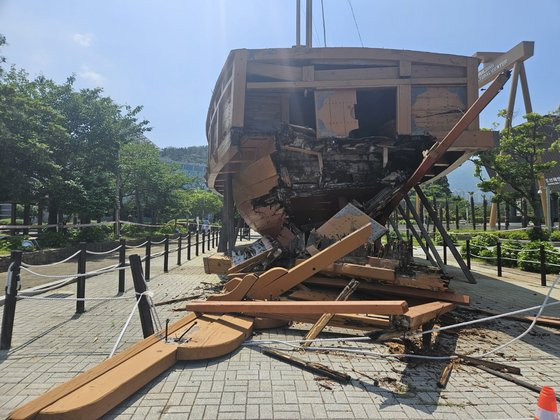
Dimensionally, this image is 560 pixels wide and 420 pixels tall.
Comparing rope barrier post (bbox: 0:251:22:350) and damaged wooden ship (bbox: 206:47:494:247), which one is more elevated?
damaged wooden ship (bbox: 206:47:494:247)

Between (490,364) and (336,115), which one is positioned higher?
(336,115)

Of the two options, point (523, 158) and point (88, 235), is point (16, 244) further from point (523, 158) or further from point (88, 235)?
point (523, 158)

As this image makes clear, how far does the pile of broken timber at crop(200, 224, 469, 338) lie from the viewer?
369 cm

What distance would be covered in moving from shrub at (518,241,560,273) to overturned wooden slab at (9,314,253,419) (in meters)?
10.2

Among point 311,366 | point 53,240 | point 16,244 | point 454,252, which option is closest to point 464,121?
point 454,252

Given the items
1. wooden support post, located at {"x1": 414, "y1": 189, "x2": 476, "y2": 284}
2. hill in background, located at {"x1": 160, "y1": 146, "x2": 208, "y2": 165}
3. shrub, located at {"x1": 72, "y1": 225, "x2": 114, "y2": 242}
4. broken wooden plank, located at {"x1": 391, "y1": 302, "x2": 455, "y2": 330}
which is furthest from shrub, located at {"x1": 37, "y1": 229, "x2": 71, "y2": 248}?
hill in background, located at {"x1": 160, "y1": 146, "x2": 208, "y2": 165}

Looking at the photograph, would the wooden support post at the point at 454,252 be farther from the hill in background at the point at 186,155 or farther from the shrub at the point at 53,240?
the hill in background at the point at 186,155

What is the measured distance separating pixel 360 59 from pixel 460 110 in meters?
2.15

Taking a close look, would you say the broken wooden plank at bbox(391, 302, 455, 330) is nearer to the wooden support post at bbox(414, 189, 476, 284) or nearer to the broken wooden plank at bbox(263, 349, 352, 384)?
the broken wooden plank at bbox(263, 349, 352, 384)

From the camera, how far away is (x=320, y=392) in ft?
9.45

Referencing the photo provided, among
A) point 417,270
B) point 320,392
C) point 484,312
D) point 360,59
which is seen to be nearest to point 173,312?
point 320,392

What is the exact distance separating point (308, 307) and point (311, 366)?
593 millimetres

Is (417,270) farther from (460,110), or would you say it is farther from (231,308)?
(460,110)

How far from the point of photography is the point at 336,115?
23.9ft
